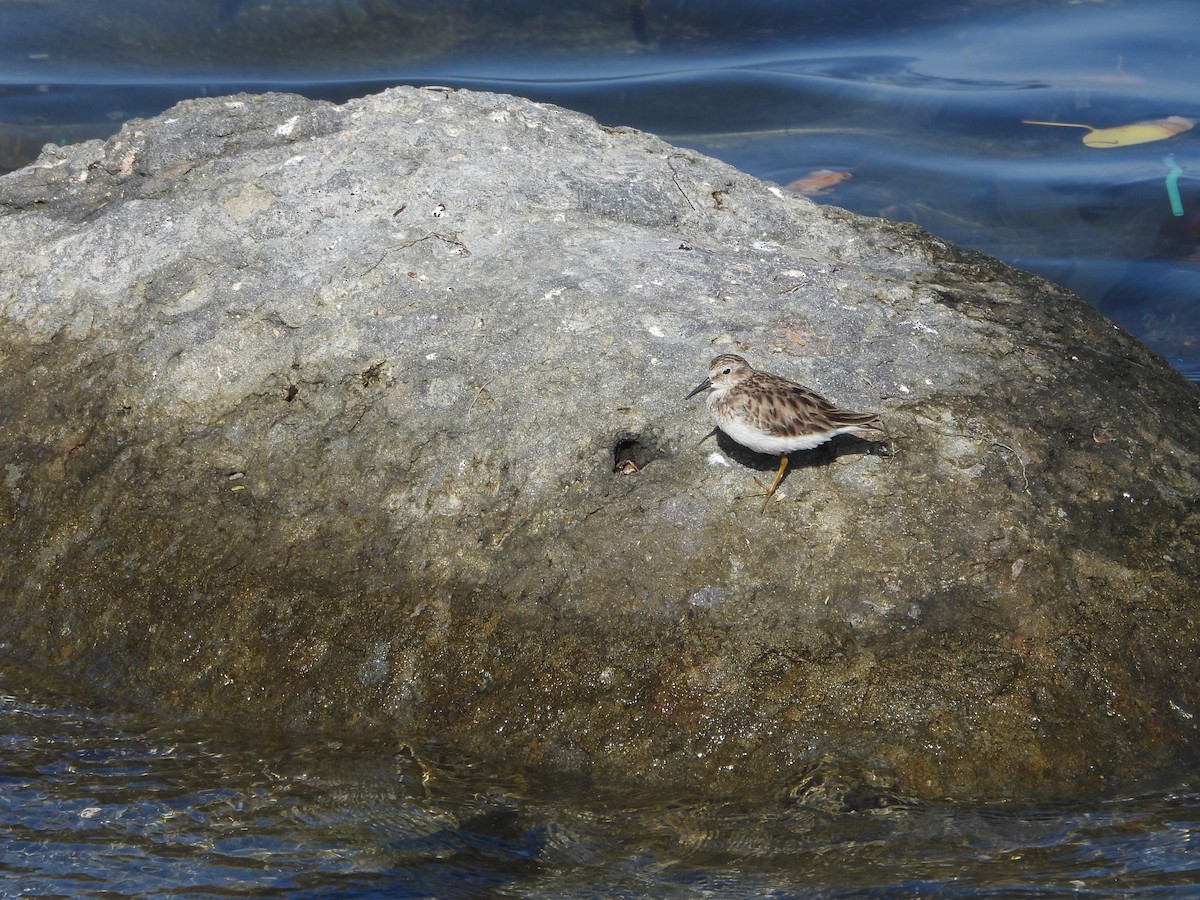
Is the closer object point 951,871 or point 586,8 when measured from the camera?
point 951,871

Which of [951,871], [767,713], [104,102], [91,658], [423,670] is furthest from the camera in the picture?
[104,102]

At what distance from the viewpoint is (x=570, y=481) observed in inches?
198

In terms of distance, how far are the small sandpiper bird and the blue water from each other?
1361 millimetres

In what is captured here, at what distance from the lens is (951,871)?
396 cm

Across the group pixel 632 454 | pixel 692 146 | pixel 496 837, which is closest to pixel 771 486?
pixel 632 454

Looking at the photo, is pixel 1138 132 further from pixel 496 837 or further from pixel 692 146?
pixel 496 837

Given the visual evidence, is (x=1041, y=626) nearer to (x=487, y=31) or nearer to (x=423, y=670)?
(x=423, y=670)

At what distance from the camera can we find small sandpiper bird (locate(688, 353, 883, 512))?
4773 millimetres

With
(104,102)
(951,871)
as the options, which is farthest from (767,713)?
(104,102)

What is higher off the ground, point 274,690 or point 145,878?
point 274,690

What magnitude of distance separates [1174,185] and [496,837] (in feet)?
31.5

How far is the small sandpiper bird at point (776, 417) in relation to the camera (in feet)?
15.7

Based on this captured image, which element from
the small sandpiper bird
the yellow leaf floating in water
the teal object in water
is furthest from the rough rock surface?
the yellow leaf floating in water

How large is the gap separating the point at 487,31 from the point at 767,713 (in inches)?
467
